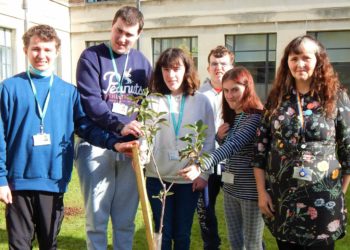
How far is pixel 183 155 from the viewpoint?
226 cm

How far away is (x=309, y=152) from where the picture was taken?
2193 millimetres

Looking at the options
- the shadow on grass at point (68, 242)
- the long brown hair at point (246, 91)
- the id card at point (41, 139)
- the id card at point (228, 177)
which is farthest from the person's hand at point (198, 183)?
the shadow on grass at point (68, 242)

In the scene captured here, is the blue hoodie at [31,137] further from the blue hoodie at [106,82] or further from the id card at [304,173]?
the id card at [304,173]

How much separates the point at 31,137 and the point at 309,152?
5.31ft

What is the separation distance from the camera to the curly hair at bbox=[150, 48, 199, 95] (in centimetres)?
280

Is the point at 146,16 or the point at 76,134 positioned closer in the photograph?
the point at 76,134

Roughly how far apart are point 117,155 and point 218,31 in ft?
50.0

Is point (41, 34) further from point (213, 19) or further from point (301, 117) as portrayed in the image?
point (213, 19)

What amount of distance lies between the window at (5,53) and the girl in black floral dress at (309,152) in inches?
610

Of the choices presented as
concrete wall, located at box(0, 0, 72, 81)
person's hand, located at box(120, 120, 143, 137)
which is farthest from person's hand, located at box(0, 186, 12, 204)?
concrete wall, located at box(0, 0, 72, 81)

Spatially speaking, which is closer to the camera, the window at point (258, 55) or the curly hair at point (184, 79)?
the curly hair at point (184, 79)

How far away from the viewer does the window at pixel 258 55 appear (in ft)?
55.2

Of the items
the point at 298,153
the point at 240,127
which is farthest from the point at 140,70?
the point at 298,153

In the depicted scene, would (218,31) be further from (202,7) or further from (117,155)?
(117,155)
